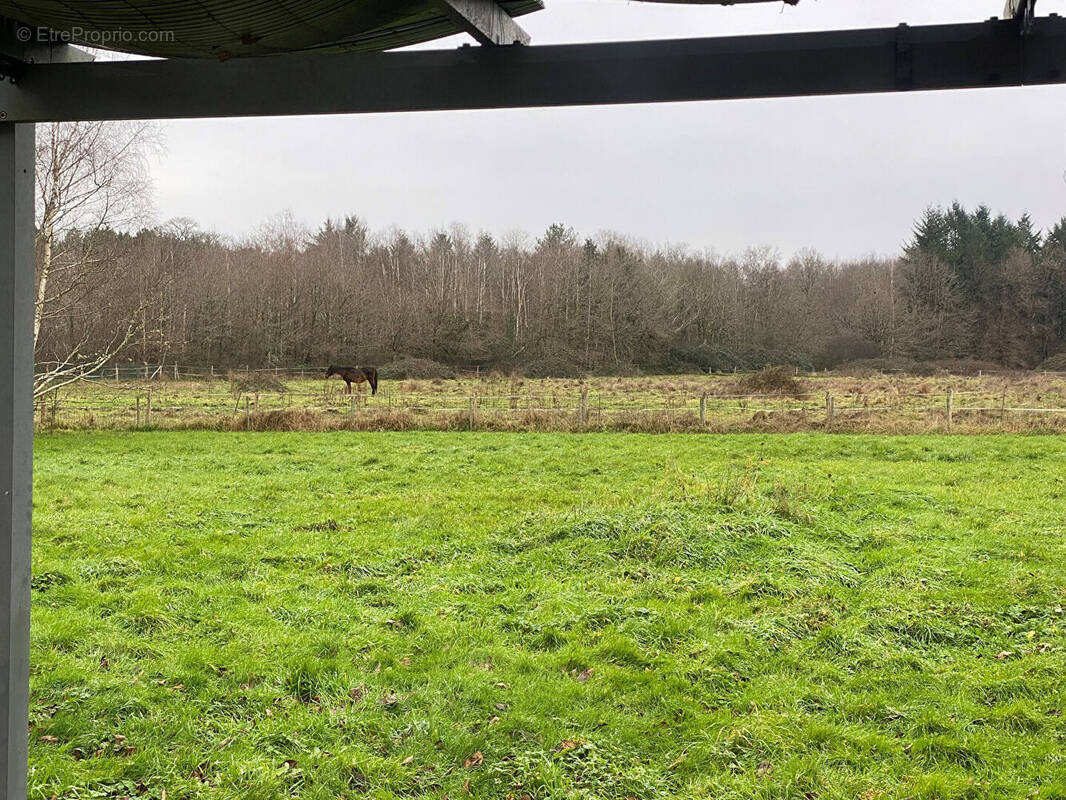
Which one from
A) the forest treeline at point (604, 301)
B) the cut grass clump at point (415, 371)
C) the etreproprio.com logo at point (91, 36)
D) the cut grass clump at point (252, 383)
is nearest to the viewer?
the etreproprio.com logo at point (91, 36)

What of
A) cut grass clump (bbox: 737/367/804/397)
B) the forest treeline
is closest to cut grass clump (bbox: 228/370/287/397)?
the forest treeline

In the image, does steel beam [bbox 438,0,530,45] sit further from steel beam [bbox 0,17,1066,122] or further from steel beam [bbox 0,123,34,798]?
steel beam [bbox 0,123,34,798]

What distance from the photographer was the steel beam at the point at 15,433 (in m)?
1.88

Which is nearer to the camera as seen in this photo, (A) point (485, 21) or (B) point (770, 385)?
(A) point (485, 21)

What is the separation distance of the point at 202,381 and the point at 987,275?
4011 cm

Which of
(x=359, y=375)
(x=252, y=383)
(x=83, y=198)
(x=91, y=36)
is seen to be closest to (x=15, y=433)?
(x=91, y=36)

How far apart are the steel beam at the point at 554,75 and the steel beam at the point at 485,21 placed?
42mm

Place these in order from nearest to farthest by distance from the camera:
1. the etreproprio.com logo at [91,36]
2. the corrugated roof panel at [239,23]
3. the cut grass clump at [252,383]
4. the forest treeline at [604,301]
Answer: the corrugated roof panel at [239,23], the etreproprio.com logo at [91,36], the cut grass clump at [252,383], the forest treeline at [604,301]

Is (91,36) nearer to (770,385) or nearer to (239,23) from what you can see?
(239,23)

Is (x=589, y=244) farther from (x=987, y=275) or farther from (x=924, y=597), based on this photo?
(x=924, y=597)

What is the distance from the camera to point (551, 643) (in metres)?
4.64

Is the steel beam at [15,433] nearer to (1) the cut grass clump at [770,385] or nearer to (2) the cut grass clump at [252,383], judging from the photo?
(2) the cut grass clump at [252,383]

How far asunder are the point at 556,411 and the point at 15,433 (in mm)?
14553

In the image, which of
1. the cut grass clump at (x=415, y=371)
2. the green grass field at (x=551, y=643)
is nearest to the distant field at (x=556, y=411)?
the green grass field at (x=551, y=643)
